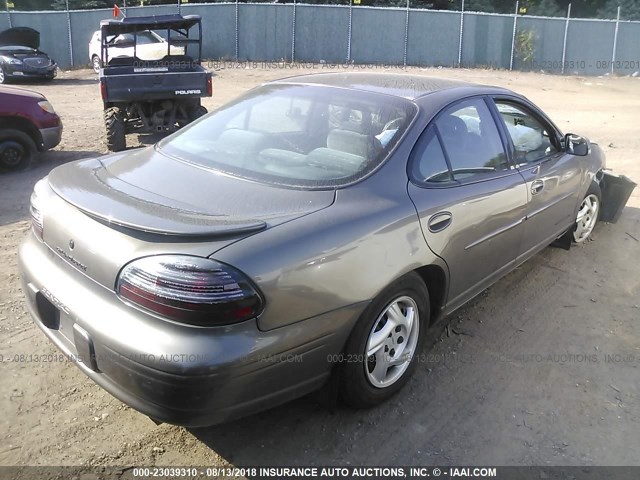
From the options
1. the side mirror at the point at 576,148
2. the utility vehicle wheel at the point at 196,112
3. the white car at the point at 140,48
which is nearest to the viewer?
the side mirror at the point at 576,148

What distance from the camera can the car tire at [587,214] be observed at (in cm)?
538

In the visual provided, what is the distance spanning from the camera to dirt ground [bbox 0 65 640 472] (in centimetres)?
291

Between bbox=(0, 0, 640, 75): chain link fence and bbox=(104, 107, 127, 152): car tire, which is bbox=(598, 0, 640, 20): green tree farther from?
bbox=(104, 107, 127, 152): car tire

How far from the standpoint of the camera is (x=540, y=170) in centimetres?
432

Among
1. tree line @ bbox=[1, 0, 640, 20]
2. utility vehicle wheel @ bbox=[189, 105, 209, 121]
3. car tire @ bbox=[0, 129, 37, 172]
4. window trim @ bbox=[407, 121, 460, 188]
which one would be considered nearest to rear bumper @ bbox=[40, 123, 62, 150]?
car tire @ bbox=[0, 129, 37, 172]

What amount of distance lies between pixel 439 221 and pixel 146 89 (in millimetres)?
7410

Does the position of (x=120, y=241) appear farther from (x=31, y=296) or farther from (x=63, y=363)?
A: (x=63, y=363)

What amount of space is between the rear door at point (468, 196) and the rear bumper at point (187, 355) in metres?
0.82

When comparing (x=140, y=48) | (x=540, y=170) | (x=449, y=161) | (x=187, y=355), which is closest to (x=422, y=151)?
(x=449, y=161)

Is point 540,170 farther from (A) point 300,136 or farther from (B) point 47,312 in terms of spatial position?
(B) point 47,312

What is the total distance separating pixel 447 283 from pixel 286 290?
1.28m

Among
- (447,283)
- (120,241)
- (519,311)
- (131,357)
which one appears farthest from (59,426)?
(519,311)

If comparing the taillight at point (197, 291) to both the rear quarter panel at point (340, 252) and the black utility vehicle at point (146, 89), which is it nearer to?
the rear quarter panel at point (340, 252)

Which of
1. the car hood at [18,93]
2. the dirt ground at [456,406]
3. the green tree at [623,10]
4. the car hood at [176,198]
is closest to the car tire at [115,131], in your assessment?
the car hood at [18,93]
